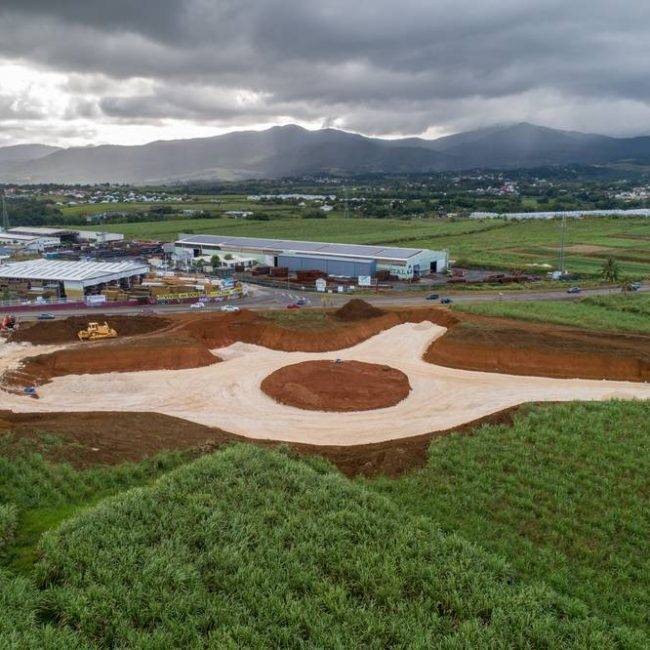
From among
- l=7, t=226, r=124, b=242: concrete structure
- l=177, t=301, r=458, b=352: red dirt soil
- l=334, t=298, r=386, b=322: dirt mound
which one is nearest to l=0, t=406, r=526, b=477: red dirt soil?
l=177, t=301, r=458, b=352: red dirt soil

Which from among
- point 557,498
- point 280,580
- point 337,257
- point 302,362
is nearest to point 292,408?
point 302,362

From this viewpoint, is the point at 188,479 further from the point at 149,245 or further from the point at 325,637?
the point at 149,245

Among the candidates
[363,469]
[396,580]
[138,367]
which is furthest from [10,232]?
[396,580]

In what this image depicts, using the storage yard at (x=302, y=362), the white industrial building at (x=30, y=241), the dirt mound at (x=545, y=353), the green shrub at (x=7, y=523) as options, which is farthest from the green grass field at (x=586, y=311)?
the white industrial building at (x=30, y=241)

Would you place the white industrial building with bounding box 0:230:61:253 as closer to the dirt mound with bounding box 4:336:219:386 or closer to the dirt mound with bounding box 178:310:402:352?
the dirt mound with bounding box 178:310:402:352

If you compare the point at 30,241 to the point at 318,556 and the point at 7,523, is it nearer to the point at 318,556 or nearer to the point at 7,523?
the point at 7,523
